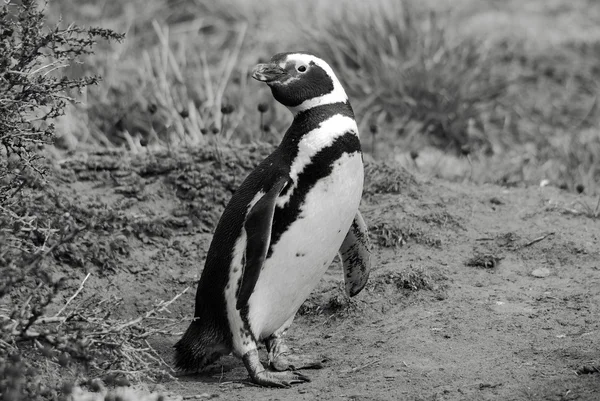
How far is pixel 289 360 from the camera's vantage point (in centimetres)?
412

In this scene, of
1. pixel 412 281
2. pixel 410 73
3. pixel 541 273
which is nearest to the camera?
pixel 412 281

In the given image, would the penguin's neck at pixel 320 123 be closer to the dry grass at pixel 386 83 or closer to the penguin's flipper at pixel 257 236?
the penguin's flipper at pixel 257 236

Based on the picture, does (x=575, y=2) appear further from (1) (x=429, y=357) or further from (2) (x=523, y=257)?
(1) (x=429, y=357)

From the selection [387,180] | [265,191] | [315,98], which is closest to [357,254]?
[265,191]

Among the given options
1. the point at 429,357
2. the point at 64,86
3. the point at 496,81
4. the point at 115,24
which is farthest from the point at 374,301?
the point at 115,24

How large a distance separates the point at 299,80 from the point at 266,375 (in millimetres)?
1236

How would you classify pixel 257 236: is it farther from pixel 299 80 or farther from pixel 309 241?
pixel 299 80

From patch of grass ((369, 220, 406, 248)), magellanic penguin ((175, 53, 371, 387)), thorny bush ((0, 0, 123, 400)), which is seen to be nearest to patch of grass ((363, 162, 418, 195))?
patch of grass ((369, 220, 406, 248))

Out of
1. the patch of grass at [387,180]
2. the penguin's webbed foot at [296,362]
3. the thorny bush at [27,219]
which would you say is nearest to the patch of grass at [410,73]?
the patch of grass at [387,180]

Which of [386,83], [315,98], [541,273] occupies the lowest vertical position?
[386,83]

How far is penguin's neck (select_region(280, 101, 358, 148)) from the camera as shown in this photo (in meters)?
3.95

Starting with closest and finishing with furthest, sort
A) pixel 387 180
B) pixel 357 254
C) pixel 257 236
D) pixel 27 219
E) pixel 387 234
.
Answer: pixel 27 219, pixel 257 236, pixel 357 254, pixel 387 234, pixel 387 180

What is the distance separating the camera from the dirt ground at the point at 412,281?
3.80 m

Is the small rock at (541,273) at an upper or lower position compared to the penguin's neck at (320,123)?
lower
